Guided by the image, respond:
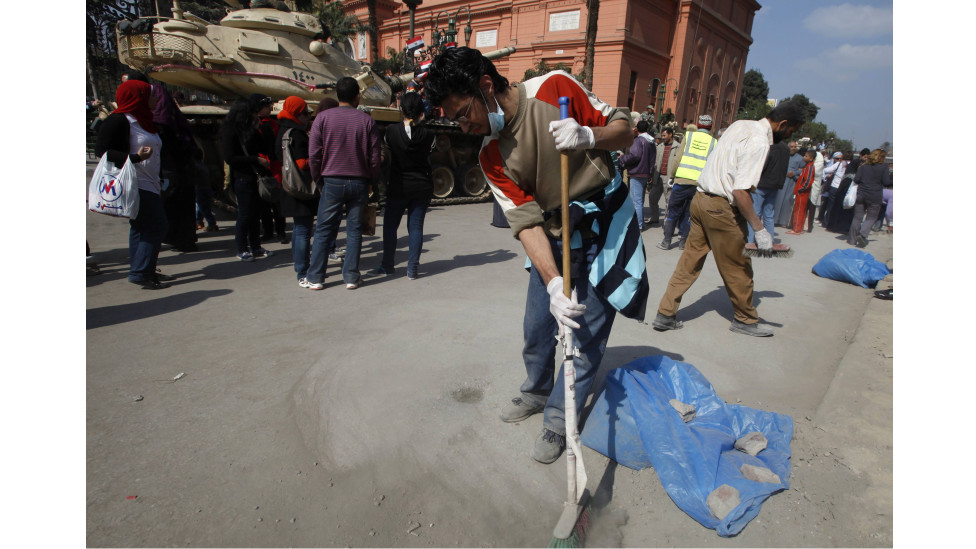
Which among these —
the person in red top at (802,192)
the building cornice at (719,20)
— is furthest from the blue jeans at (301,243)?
the building cornice at (719,20)

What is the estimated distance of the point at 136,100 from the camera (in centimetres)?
418

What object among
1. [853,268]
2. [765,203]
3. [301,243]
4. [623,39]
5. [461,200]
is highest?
[623,39]

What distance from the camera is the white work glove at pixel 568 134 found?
1.80 metres

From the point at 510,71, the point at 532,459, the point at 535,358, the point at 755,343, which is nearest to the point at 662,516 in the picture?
the point at 532,459

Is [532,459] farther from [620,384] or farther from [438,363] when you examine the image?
[438,363]

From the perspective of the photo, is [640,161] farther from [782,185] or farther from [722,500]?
[722,500]

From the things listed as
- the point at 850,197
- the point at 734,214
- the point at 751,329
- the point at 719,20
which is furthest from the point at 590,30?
the point at 719,20

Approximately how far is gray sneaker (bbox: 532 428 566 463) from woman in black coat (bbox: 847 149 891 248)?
892cm

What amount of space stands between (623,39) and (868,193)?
79.4ft

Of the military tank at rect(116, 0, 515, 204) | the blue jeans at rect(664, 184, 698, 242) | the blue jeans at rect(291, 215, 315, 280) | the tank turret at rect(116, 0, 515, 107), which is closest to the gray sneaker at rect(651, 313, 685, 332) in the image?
the blue jeans at rect(664, 184, 698, 242)

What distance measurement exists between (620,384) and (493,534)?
3.03 feet

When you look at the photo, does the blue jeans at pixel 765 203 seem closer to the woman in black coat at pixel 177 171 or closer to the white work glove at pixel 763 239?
the white work glove at pixel 763 239

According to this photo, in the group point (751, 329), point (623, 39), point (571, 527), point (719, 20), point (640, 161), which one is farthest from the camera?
point (719, 20)

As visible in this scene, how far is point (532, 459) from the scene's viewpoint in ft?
7.31
